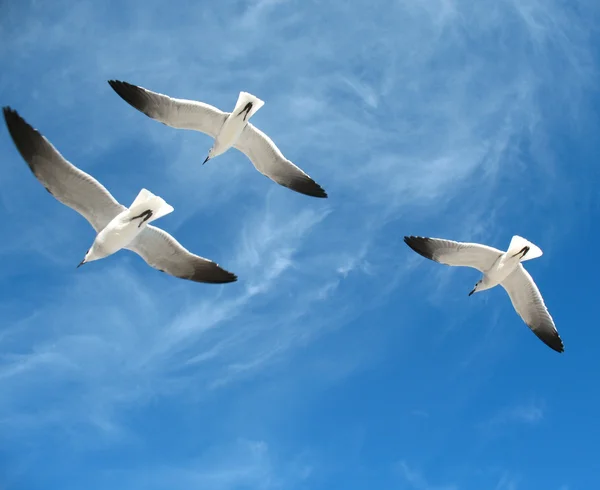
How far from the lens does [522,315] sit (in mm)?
19719

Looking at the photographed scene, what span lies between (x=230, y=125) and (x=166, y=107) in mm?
1647

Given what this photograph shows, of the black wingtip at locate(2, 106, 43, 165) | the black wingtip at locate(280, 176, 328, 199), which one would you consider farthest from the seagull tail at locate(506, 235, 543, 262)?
the black wingtip at locate(2, 106, 43, 165)

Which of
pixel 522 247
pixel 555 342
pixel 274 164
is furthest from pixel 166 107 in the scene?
pixel 555 342

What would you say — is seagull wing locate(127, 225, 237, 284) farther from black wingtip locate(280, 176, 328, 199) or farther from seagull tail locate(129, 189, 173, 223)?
black wingtip locate(280, 176, 328, 199)

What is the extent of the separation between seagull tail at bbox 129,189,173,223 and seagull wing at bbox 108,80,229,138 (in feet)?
12.2

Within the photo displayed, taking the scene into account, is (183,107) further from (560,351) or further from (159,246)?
(560,351)

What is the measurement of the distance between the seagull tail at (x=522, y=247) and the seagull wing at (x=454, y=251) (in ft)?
1.32

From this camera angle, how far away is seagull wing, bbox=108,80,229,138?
17.6 m

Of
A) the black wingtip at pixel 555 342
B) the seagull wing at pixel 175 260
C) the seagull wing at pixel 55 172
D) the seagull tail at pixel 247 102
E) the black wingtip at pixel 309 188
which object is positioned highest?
the seagull tail at pixel 247 102

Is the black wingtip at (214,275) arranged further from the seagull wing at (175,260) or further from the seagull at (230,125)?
the seagull at (230,125)

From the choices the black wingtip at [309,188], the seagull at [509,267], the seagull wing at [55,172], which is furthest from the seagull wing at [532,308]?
the seagull wing at [55,172]

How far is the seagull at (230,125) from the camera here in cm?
1755

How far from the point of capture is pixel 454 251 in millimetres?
18141

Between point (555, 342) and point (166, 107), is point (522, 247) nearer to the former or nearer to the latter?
point (555, 342)
